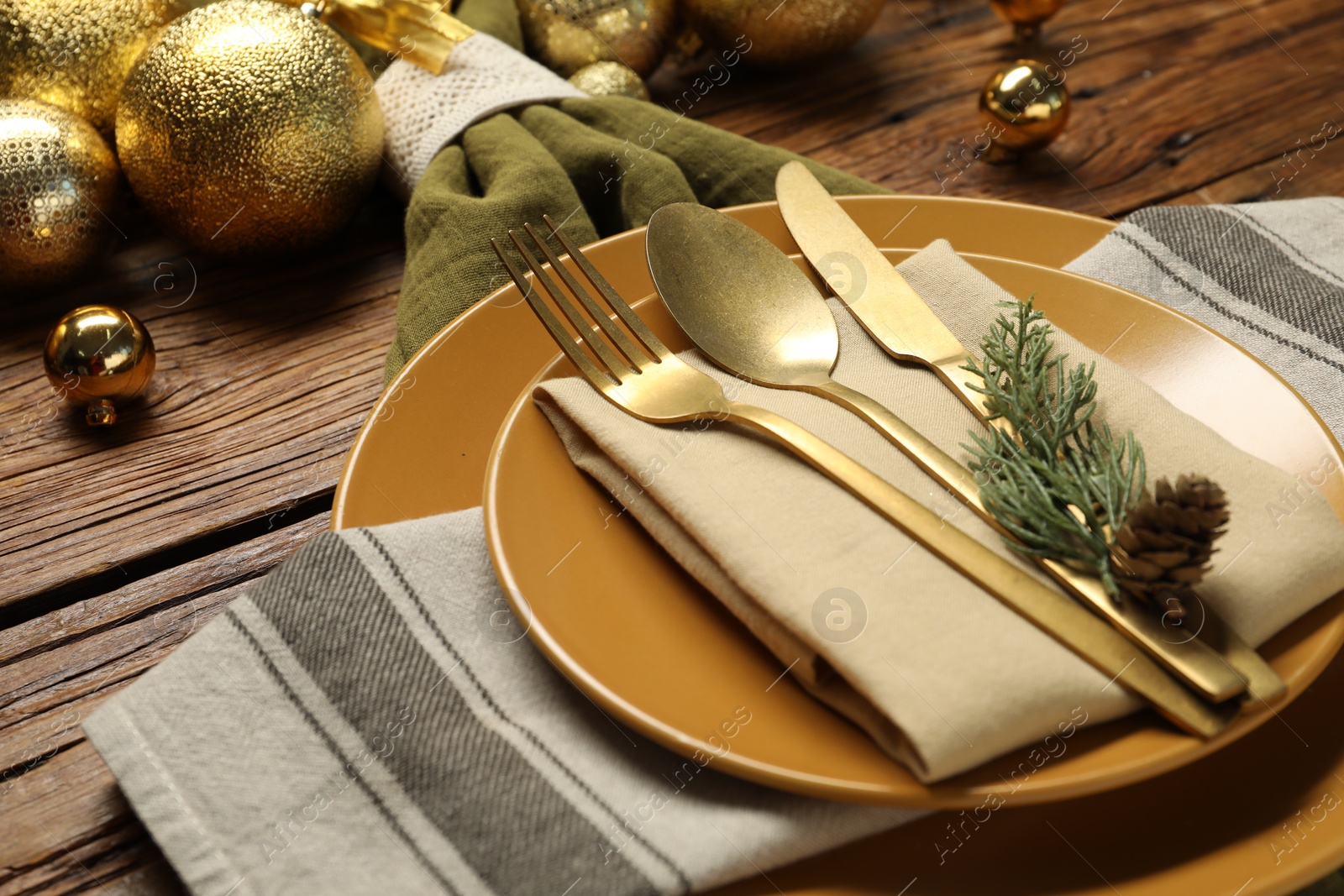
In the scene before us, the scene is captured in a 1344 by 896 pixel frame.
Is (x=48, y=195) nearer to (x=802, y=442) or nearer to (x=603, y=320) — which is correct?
(x=603, y=320)

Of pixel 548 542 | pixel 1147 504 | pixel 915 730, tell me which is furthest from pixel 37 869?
pixel 1147 504

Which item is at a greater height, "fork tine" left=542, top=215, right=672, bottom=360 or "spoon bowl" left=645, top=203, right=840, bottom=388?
"spoon bowl" left=645, top=203, right=840, bottom=388

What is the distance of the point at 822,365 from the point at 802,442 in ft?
0.40

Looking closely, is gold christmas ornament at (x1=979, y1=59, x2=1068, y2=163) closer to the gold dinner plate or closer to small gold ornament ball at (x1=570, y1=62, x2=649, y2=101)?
small gold ornament ball at (x1=570, y1=62, x2=649, y2=101)

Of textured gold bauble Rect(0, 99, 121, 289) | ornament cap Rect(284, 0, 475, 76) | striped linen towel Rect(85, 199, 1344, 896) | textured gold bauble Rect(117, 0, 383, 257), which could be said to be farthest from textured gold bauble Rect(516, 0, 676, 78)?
striped linen towel Rect(85, 199, 1344, 896)

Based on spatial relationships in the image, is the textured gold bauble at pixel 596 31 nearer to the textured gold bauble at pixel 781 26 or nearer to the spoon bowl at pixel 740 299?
the textured gold bauble at pixel 781 26

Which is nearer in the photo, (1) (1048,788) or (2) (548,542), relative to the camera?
(1) (1048,788)

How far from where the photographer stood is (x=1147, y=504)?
0.54 metres

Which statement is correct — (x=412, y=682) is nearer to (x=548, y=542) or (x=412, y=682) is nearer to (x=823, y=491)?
(x=548, y=542)

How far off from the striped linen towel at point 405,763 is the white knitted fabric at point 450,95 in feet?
2.17

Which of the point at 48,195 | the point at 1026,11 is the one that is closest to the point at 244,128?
the point at 48,195

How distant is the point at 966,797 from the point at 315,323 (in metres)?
0.83

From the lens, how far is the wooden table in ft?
2.29

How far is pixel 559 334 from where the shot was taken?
30.0 inches
